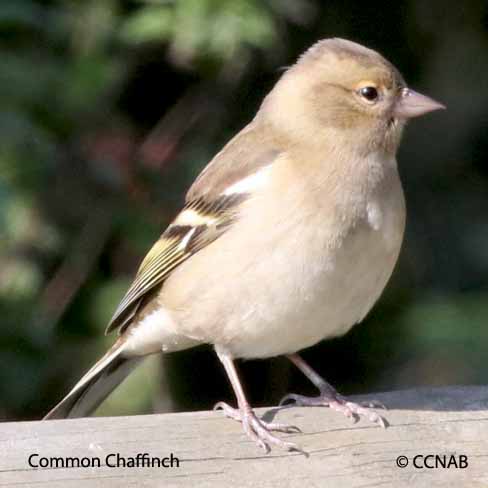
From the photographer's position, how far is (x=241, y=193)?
416 cm

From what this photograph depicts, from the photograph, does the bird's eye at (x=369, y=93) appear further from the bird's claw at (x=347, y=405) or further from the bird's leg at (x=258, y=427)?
the bird's leg at (x=258, y=427)

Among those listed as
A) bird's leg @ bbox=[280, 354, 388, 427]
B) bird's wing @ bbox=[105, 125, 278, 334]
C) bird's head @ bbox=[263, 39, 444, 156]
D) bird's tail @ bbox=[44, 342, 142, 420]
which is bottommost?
bird's tail @ bbox=[44, 342, 142, 420]

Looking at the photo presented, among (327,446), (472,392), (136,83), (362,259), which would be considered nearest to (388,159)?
(362,259)

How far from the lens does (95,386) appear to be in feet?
14.6

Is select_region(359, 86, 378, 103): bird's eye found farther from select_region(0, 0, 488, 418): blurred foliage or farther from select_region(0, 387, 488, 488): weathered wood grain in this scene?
select_region(0, 387, 488, 488): weathered wood grain

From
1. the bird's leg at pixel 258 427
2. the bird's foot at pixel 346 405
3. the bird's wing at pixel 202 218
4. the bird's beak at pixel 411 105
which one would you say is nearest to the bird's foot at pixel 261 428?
the bird's leg at pixel 258 427

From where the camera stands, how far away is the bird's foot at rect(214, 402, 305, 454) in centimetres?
360

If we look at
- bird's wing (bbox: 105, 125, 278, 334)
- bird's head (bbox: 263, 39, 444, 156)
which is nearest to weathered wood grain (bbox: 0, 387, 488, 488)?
bird's wing (bbox: 105, 125, 278, 334)

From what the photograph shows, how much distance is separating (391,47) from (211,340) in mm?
2011

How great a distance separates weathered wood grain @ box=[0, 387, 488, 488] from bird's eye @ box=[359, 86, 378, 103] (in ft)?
3.29

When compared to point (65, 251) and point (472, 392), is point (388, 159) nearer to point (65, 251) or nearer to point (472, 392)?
point (472, 392)

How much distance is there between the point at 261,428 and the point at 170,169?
1.89 meters

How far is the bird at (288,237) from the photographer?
3936mm

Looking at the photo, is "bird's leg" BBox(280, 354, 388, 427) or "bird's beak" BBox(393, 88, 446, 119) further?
"bird's beak" BBox(393, 88, 446, 119)
